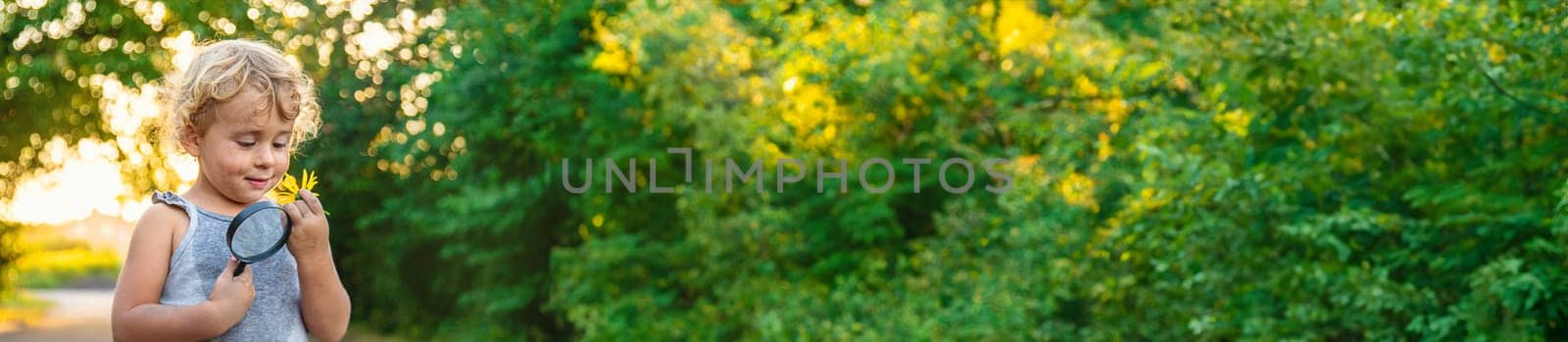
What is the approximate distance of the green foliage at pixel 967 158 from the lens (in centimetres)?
664

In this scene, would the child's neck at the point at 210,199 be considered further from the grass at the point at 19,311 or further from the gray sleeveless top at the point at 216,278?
the grass at the point at 19,311

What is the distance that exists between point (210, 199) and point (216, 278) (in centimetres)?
12

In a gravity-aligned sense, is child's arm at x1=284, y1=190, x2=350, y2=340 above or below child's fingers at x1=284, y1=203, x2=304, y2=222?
below

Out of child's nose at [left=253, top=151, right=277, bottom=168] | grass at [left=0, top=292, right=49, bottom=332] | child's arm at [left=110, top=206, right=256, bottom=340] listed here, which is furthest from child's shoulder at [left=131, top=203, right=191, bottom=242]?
grass at [left=0, top=292, right=49, bottom=332]

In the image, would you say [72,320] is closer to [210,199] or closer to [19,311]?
[19,311]

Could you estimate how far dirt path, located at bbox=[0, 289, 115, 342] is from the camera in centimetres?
1614

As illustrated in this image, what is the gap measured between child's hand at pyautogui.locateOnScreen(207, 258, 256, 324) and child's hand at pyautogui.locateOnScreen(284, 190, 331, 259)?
7 centimetres

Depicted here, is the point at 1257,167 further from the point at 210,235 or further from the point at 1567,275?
the point at 210,235

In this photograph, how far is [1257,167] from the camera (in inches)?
281

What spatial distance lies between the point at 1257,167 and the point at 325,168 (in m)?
9.20

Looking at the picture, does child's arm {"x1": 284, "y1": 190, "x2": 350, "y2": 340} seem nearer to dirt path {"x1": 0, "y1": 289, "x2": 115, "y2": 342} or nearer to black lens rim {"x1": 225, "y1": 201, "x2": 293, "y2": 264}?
black lens rim {"x1": 225, "y1": 201, "x2": 293, "y2": 264}

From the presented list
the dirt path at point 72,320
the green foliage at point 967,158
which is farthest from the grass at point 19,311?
the green foliage at point 967,158

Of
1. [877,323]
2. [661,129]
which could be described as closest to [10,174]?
[661,129]

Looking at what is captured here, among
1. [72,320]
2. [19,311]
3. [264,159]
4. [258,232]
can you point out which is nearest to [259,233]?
[258,232]
